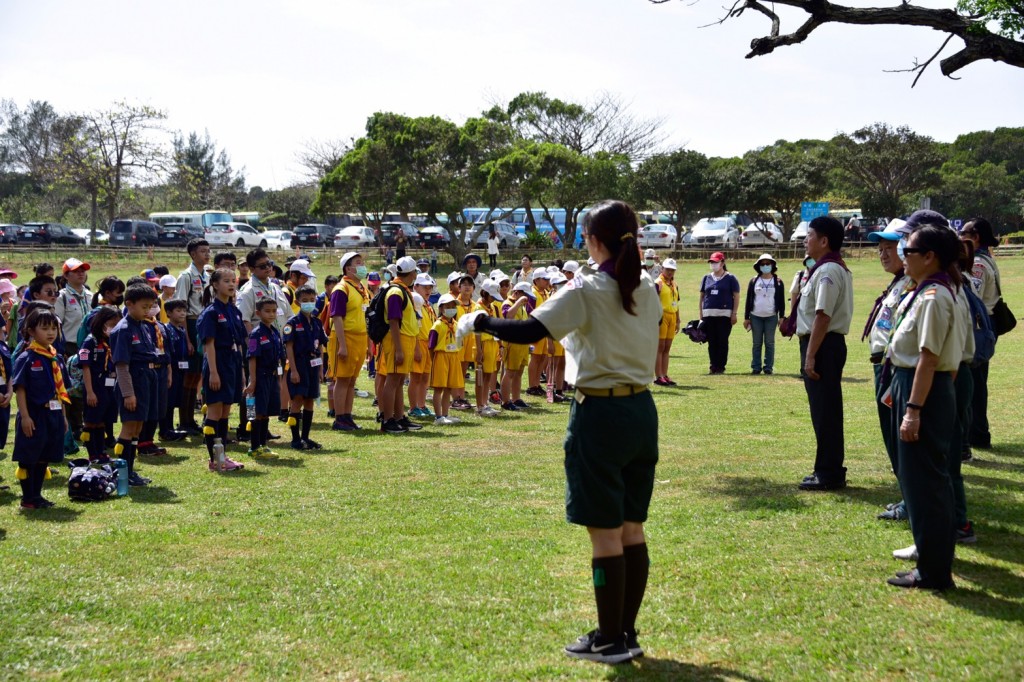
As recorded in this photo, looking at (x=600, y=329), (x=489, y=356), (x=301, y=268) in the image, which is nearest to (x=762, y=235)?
(x=489, y=356)

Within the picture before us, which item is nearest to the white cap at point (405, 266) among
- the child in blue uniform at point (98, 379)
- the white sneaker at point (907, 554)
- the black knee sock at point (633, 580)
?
the child in blue uniform at point (98, 379)

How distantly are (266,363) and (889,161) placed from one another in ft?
170

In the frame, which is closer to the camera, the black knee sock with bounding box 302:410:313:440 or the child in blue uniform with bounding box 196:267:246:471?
the child in blue uniform with bounding box 196:267:246:471

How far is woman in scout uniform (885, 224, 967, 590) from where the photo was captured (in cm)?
537

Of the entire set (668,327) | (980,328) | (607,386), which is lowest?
(668,327)

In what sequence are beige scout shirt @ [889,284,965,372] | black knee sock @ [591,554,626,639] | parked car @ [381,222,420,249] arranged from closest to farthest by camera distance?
black knee sock @ [591,554,626,639] < beige scout shirt @ [889,284,965,372] < parked car @ [381,222,420,249]

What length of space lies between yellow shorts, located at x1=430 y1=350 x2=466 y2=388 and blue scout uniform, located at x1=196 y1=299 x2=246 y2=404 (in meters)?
3.26

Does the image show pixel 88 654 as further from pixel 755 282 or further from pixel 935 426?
pixel 755 282

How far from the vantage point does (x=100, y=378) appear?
30.1ft

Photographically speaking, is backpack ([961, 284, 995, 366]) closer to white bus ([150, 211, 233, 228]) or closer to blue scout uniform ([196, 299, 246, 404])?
blue scout uniform ([196, 299, 246, 404])

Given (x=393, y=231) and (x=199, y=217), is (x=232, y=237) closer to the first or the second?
(x=199, y=217)

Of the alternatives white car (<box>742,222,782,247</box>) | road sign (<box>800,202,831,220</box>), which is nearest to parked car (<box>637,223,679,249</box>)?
white car (<box>742,222,782,247</box>)

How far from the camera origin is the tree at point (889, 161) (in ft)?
179

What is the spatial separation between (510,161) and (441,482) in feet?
120
